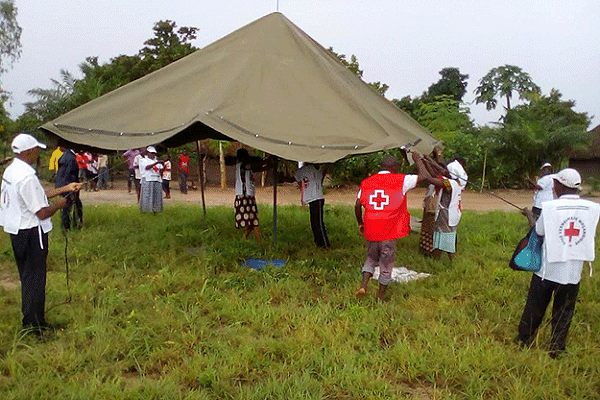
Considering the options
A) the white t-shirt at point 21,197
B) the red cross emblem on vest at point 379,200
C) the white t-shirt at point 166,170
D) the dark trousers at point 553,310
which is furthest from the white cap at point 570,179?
the white t-shirt at point 166,170

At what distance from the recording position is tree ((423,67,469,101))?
103 feet

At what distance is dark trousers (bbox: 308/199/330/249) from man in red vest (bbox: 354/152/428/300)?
2.04 meters

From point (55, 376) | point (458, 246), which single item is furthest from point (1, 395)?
point (458, 246)

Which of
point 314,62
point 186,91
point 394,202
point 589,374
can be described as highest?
point 314,62

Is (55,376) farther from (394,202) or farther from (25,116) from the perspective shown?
(25,116)

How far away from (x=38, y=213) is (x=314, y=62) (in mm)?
3940

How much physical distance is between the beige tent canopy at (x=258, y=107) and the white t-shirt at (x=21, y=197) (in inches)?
56.3

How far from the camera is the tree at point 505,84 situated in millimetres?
24844

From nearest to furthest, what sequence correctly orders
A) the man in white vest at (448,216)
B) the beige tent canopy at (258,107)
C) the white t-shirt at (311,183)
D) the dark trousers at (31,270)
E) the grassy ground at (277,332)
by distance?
the grassy ground at (277,332) → the dark trousers at (31,270) → the beige tent canopy at (258,107) → the man in white vest at (448,216) → the white t-shirt at (311,183)

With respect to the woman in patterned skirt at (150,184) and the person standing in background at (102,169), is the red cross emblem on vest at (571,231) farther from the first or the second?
the person standing in background at (102,169)

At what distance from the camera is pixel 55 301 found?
15.6 feet

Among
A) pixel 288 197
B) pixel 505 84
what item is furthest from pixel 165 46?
pixel 505 84

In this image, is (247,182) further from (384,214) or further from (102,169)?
(102,169)

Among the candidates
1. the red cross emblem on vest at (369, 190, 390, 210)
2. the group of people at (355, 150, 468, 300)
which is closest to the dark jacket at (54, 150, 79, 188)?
the group of people at (355, 150, 468, 300)
